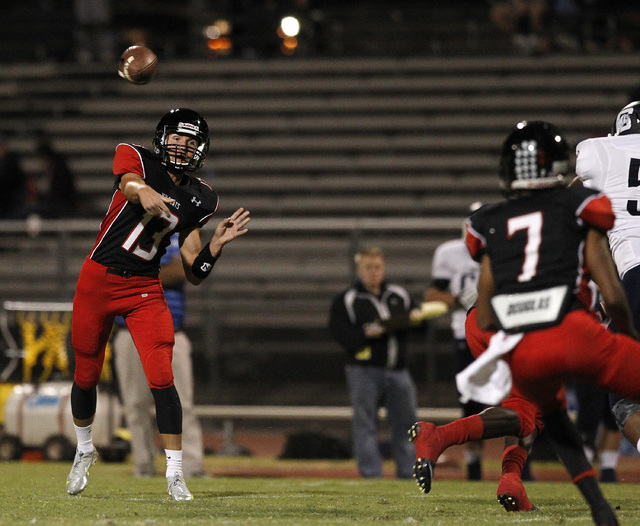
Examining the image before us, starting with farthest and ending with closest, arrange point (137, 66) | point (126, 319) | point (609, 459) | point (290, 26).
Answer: point (290, 26) → point (609, 459) → point (137, 66) → point (126, 319)

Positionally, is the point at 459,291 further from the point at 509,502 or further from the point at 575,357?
the point at 575,357

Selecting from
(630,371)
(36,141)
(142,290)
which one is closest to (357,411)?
(142,290)

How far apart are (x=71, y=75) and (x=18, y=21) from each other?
1.56 m

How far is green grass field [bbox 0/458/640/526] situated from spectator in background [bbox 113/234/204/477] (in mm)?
617

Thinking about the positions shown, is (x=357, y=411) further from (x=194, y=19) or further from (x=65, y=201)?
(x=194, y=19)

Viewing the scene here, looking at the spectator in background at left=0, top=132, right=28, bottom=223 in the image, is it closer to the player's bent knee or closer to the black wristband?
the black wristband

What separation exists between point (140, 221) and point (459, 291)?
341 centimetres

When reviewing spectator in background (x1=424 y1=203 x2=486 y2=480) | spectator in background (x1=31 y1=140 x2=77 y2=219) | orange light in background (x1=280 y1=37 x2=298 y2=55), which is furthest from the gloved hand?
orange light in background (x1=280 y1=37 x2=298 y2=55)

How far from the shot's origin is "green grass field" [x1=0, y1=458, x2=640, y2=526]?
4.26 m

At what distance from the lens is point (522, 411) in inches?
176

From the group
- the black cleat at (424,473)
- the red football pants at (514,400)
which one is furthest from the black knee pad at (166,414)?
the red football pants at (514,400)

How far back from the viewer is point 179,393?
738 centimetres

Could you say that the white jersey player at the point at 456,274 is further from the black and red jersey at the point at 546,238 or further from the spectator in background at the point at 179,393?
the black and red jersey at the point at 546,238

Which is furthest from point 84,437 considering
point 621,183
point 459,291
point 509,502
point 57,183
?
point 57,183
